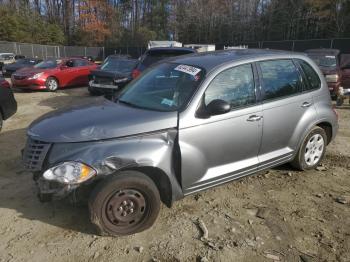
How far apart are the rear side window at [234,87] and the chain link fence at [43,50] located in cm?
3941

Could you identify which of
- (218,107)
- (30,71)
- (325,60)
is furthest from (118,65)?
(218,107)

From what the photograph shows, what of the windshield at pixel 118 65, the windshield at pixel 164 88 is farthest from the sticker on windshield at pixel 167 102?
the windshield at pixel 118 65

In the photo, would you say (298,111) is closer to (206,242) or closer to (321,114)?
(321,114)

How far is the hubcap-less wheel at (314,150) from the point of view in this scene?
5215 millimetres

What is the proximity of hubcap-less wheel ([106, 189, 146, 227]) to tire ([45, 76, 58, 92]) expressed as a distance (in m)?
11.9

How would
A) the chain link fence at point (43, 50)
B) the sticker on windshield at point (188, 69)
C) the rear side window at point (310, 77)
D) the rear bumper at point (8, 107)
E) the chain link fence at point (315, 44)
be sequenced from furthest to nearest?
the chain link fence at point (43, 50) → the chain link fence at point (315, 44) → the rear bumper at point (8, 107) → the rear side window at point (310, 77) → the sticker on windshield at point (188, 69)

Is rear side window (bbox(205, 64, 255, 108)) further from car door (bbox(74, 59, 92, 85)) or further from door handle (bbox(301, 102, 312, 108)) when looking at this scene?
car door (bbox(74, 59, 92, 85))

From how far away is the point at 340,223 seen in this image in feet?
13.0

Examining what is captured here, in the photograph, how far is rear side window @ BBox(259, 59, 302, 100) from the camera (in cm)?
451

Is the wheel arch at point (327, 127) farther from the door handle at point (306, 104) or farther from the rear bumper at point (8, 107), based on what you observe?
the rear bumper at point (8, 107)

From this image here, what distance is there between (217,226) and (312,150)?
223cm

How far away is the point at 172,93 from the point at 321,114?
2.31m

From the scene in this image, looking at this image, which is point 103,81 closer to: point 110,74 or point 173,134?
point 110,74

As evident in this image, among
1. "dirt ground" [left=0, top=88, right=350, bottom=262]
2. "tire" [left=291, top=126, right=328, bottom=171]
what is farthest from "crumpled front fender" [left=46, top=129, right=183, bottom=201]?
"tire" [left=291, top=126, right=328, bottom=171]
